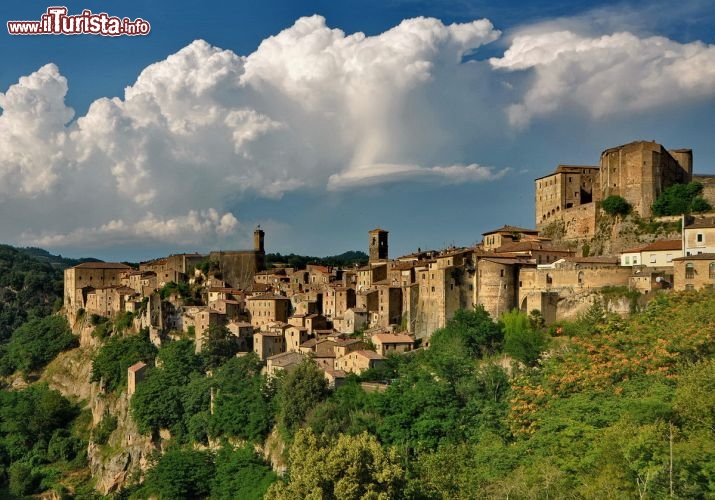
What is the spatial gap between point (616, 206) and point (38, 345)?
54517mm

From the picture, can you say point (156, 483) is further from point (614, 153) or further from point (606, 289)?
point (614, 153)

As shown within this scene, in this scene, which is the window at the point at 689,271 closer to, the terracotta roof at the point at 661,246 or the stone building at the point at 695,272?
the stone building at the point at 695,272

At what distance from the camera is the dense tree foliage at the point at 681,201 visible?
54.1 m

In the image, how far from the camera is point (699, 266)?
4347cm

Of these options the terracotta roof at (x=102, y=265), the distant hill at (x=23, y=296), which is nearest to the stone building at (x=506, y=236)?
the terracotta roof at (x=102, y=265)

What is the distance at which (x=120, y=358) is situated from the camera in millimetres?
68812

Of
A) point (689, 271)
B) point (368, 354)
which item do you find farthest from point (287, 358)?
point (689, 271)

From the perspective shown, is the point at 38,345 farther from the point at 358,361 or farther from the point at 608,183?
the point at 608,183

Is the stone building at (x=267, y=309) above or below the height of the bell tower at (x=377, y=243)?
below

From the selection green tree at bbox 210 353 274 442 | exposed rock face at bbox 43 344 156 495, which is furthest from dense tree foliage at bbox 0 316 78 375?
green tree at bbox 210 353 274 442

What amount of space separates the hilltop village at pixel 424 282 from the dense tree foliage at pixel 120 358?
144 cm

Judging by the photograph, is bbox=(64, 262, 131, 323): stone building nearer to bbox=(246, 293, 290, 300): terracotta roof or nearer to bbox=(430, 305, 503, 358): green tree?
bbox=(246, 293, 290, 300): terracotta roof

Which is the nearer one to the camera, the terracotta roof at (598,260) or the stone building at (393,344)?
the terracotta roof at (598,260)

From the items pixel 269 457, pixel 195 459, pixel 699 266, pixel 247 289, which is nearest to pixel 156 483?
pixel 195 459
